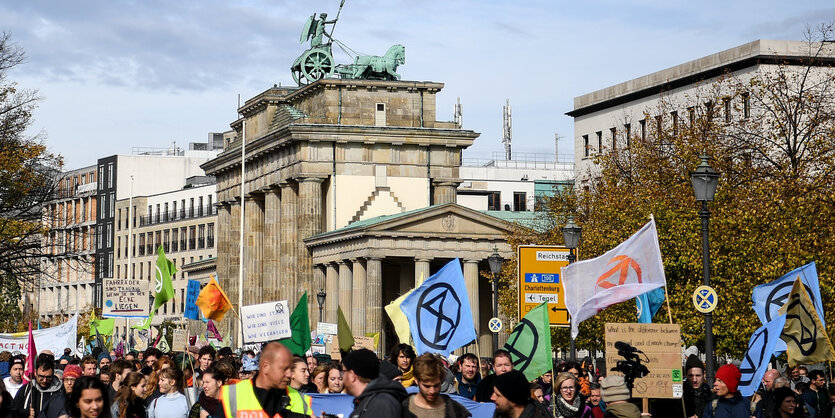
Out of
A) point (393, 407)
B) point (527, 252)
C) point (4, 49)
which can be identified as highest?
point (4, 49)

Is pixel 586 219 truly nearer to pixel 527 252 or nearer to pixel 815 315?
pixel 527 252

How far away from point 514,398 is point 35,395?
6812mm

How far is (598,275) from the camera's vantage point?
2058 cm

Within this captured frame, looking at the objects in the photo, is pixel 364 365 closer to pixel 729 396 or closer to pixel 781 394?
pixel 729 396

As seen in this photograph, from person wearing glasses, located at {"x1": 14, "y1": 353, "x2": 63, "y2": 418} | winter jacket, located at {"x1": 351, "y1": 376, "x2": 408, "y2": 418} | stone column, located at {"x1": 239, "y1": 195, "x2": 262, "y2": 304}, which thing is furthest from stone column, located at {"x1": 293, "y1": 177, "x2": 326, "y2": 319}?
winter jacket, located at {"x1": 351, "y1": 376, "x2": 408, "y2": 418}

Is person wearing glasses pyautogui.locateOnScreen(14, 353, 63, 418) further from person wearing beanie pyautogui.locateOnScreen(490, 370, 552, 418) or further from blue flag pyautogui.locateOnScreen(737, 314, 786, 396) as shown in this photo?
blue flag pyautogui.locateOnScreen(737, 314, 786, 396)

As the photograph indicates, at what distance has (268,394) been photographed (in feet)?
36.1

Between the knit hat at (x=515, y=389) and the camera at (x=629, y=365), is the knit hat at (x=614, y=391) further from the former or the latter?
the camera at (x=629, y=365)

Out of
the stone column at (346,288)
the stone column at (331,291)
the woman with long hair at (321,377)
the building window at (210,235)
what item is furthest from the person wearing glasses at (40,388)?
the building window at (210,235)

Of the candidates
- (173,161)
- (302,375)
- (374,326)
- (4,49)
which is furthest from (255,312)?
(173,161)

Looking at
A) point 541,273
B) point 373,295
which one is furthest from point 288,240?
point 541,273

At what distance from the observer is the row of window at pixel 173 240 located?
13538cm

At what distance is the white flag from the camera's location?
62.8ft

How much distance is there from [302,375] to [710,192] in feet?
45.3
